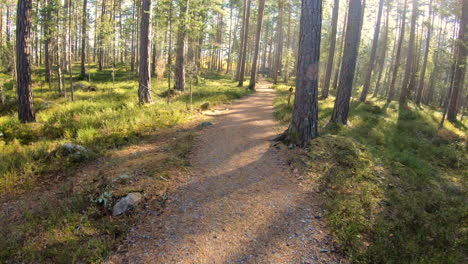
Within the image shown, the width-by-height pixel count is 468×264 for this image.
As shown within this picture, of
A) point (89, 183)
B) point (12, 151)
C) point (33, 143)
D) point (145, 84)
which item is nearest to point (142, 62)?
point (145, 84)

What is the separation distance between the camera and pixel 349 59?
9.71 meters

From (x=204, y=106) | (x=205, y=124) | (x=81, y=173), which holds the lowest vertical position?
(x=81, y=173)

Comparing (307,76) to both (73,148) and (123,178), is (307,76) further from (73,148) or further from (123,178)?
(73,148)

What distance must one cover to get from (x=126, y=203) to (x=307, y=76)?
552cm

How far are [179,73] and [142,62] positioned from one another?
425 centimetres

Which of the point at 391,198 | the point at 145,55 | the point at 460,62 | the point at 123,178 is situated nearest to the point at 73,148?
the point at 123,178

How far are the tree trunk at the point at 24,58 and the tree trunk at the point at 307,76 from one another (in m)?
9.22

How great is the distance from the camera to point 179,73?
52.1 ft

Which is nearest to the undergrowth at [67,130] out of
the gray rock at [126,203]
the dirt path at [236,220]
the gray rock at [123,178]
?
the gray rock at [123,178]

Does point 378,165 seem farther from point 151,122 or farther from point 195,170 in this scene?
point 151,122

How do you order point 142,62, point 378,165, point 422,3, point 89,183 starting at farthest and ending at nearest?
point 422,3 → point 142,62 → point 378,165 → point 89,183

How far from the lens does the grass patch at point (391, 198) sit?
12.3 ft

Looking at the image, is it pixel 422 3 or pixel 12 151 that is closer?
pixel 12 151

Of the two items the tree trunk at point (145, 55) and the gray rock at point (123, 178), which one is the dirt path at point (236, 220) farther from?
the tree trunk at point (145, 55)
